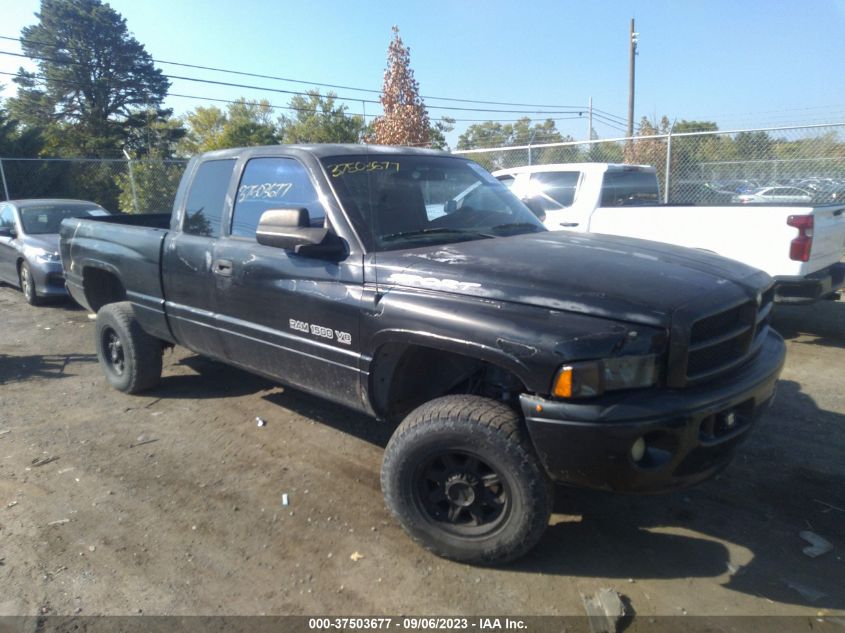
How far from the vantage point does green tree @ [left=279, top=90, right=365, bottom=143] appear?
3512 cm

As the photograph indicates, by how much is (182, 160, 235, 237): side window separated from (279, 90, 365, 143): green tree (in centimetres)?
2635

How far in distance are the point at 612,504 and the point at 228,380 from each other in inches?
145

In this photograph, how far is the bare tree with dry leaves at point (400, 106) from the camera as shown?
1977 centimetres

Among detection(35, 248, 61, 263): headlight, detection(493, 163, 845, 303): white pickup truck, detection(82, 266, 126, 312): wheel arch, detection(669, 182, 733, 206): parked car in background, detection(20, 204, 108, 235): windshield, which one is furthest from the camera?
detection(669, 182, 733, 206): parked car in background

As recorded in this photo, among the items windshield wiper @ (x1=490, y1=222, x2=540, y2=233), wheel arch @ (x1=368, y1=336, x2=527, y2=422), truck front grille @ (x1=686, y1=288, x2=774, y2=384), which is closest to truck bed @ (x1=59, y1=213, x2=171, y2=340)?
wheel arch @ (x1=368, y1=336, x2=527, y2=422)

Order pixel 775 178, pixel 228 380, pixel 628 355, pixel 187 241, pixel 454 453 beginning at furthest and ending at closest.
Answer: pixel 775 178
pixel 228 380
pixel 187 241
pixel 454 453
pixel 628 355

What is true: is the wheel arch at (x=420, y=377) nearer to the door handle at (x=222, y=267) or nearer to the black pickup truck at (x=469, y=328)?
the black pickup truck at (x=469, y=328)

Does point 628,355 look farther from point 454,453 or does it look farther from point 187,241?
point 187,241

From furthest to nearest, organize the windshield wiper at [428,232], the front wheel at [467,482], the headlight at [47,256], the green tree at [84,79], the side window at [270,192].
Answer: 1. the green tree at [84,79]
2. the headlight at [47,256]
3. the side window at [270,192]
4. the windshield wiper at [428,232]
5. the front wheel at [467,482]

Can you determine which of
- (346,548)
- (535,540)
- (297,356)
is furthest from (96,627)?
(535,540)

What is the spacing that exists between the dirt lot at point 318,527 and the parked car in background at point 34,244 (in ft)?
14.5

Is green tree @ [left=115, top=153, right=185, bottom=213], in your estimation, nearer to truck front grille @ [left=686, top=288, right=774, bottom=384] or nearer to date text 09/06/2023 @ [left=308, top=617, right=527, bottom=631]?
date text 09/06/2023 @ [left=308, top=617, right=527, bottom=631]

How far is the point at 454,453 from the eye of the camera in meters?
2.92

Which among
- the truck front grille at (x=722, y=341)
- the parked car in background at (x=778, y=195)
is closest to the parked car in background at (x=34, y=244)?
the truck front grille at (x=722, y=341)
